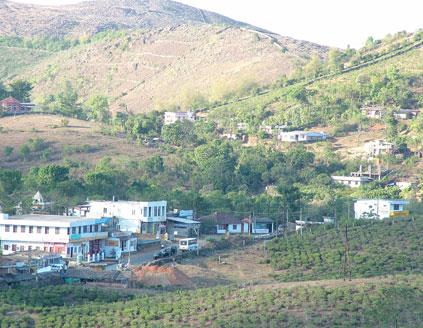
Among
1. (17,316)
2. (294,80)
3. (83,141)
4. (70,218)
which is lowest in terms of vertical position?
(17,316)

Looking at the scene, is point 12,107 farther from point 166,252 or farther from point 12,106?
point 166,252

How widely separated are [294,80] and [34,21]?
210 feet

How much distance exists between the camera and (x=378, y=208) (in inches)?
2712

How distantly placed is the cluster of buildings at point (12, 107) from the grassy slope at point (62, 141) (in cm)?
184

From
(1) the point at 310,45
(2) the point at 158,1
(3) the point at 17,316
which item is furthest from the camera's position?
(2) the point at 158,1

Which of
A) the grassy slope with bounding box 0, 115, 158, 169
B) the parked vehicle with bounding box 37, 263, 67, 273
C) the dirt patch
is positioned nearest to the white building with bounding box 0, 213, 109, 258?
the parked vehicle with bounding box 37, 263, 67, 273

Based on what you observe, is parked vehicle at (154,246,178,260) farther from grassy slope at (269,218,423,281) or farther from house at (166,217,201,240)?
house at (166,217,201,240)

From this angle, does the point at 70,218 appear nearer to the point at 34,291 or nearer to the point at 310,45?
the point at 34,291

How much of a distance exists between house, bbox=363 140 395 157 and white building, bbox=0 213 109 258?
34131mm

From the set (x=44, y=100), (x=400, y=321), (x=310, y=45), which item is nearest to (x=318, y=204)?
(x=400, y=321)

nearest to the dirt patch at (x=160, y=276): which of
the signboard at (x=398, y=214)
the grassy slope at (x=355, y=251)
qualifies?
the grassy slope at (x=355, y=251)

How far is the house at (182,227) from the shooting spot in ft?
211

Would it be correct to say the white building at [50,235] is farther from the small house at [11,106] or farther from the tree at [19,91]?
the tree at [19,91]

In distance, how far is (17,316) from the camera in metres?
42.9
